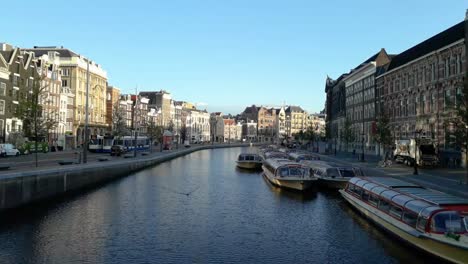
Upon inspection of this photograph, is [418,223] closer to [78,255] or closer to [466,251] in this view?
[466,251]

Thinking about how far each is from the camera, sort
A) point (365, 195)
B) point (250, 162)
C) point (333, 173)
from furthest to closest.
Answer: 1. point (250, 162)
2. point (333, 173)
3. point (365, 195)

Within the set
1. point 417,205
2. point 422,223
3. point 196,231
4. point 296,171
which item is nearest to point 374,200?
point 417,205

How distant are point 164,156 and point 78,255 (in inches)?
2492

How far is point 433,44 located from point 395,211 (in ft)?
153

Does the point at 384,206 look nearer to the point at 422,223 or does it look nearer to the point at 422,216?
the point at 422,216

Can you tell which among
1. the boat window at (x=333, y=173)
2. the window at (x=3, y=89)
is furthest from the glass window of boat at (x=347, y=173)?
the window at (x=3, y=89)

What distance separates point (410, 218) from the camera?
2127 cm

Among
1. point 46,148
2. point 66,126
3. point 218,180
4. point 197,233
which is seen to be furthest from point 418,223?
point 66,126

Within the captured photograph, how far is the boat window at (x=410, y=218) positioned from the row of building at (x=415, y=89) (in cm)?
1703

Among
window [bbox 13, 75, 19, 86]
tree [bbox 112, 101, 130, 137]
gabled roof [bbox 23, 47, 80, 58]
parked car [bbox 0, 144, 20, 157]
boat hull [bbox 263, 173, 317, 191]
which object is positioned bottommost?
boat hull [bbox 263, 173, 317, 191]

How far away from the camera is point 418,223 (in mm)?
20125

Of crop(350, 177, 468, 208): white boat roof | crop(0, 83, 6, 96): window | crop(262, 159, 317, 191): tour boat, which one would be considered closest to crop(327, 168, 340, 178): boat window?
crop(262, 159, 317, 191): tour boat

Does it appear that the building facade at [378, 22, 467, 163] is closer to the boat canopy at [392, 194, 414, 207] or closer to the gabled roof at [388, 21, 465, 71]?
the gabled roof at [388, 21, 465, 71]

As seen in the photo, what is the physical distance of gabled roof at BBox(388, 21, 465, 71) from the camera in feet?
182
